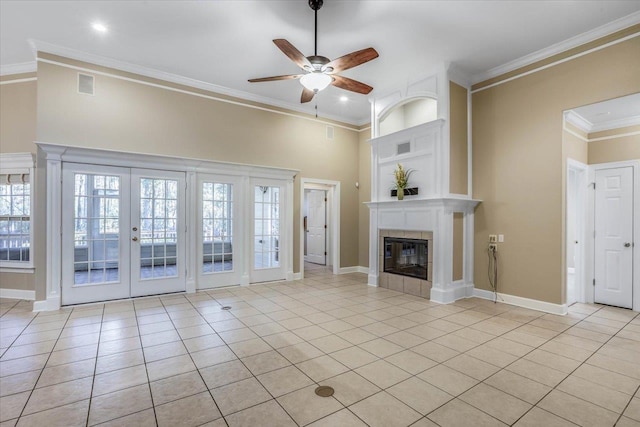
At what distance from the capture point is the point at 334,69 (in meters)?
3.48

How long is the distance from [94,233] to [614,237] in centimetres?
798

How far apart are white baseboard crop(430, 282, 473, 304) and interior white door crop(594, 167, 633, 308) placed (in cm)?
→ 194

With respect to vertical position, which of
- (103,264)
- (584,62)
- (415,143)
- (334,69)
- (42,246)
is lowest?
(103,264)

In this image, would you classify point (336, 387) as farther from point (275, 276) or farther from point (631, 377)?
point (275, 276)

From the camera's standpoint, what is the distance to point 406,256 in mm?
5629

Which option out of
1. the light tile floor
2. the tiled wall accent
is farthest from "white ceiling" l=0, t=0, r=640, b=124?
the light tile floor

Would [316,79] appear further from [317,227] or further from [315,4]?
[317,227]

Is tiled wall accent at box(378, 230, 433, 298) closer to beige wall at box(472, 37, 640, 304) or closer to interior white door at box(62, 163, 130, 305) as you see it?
beige wall at box(472, 37, 640, 304)

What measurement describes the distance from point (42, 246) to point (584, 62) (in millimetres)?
7759

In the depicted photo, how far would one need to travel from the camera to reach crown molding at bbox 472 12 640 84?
3691mm

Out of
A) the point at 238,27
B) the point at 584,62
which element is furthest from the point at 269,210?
the point at 584,62

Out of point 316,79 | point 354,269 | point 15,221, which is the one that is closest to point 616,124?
point 316,79

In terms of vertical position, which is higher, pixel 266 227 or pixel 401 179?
pixel 401 179

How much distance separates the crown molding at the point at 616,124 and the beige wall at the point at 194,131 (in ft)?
14.5
